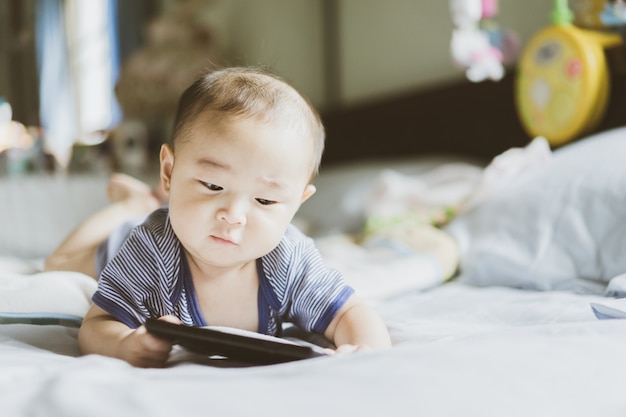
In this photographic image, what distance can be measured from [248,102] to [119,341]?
31 cm

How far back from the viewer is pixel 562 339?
624mm

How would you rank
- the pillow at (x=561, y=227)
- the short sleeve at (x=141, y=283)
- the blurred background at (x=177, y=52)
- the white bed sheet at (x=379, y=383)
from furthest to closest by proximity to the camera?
the blurred background at (x=177, y=52)
the pillow at (x=561, y=227)
the short sleeve at (x=141, y=283)
the white bed sheet at (x=379, y=383)

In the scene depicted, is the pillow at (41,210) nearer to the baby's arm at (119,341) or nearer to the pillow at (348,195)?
the pillow at (348,195)

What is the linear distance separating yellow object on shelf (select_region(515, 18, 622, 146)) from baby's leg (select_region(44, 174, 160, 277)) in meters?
0.96

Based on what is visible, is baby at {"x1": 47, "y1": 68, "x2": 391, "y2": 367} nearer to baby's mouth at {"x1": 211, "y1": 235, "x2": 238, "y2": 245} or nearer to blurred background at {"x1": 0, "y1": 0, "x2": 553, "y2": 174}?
baby's mouth at {"x1": 211, "y1": 235, "x2": 238, "y2": 245}

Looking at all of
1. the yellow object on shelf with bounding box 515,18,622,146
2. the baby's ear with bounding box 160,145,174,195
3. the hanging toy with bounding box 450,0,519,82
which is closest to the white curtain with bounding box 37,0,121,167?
the hanging toy with bounding box 450,0,519,82

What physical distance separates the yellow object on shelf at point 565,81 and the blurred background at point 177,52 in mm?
369

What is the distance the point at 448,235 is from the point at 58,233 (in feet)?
4.61

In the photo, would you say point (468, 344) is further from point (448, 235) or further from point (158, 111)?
point (158, 111)

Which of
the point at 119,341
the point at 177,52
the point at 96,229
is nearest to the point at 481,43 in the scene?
the point at 96,229

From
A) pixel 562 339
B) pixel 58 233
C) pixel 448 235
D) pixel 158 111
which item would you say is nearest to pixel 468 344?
pixel 562 339

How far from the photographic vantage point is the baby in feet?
2.35

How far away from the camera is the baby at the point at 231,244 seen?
2.35 ft

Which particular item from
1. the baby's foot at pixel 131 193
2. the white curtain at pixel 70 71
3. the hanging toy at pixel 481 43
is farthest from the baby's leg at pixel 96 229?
the white curtain at pixel 70 71
